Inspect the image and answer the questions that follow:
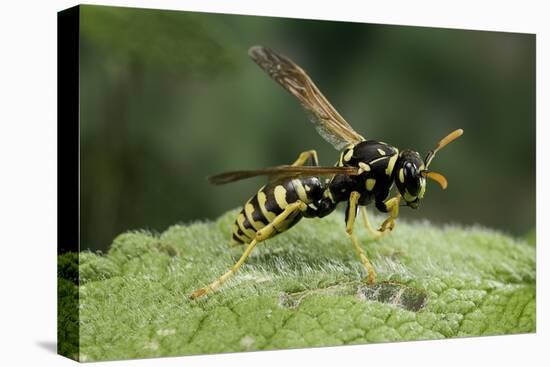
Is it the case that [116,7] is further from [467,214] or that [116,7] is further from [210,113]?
[467,214]

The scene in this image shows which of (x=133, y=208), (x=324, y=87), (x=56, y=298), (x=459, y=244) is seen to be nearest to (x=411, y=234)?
(x=459, y=244)

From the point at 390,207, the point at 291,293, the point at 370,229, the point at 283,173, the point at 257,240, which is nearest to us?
the point at 283,173

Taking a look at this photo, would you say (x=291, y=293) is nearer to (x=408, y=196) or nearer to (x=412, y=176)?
(x=408, y=196)

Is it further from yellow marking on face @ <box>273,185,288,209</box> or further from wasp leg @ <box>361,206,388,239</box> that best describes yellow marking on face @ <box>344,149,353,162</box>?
wasp leg @ <box>361,206,388,239</box>

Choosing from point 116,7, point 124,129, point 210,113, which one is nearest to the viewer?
point 116,7

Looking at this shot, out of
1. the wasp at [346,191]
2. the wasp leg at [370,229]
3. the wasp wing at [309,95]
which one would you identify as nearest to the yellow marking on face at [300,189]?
the wasp at [346,191]

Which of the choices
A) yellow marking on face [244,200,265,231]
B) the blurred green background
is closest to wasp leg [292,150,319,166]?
the blurred green background

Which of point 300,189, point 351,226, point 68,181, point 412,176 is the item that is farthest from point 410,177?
point 68,181
